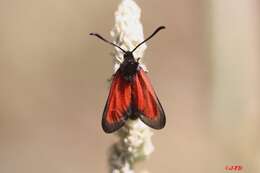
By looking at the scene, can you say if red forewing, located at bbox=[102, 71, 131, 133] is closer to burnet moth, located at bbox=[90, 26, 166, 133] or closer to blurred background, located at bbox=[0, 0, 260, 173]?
burnet moth, located at bbox=[90, 26, 166, 133]

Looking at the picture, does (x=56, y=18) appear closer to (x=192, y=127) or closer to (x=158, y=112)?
(x=192, y=127)

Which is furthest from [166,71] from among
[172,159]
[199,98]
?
[172,159]

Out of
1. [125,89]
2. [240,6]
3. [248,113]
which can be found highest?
[240,6]

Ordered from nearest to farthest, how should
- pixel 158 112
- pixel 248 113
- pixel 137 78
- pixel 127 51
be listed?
pixel 127 51, pixel 158 112, pixel 137 78, pixel 248 113

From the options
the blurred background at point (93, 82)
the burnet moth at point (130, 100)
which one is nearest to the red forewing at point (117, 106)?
the burnet moth at point (130, 100)

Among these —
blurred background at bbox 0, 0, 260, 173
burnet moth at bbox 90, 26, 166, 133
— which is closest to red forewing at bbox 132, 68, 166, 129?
burnet moth at bbox 90, 26, 166, 133

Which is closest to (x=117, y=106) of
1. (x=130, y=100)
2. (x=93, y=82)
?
(x=130, y=100)
